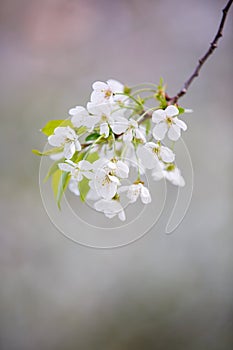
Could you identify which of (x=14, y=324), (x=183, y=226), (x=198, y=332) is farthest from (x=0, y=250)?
(x=198, y=332)

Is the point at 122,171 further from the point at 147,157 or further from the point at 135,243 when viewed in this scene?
the point at 135,243

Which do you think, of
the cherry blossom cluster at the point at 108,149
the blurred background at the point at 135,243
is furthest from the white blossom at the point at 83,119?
the blurred background at the point at 135,243

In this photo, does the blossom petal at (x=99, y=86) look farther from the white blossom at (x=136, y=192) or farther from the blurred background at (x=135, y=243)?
the blurred background at (x=135, y=243)

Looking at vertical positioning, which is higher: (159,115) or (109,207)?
(159,115)

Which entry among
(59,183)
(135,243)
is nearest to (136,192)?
(59,183)

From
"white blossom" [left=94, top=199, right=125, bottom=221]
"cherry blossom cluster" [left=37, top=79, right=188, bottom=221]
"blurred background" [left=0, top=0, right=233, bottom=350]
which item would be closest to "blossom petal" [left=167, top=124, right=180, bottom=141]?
"cherry blossom cluster" [left=37, top=79, right=188, bottom=221]

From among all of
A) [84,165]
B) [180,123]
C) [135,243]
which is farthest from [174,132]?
[135,243]

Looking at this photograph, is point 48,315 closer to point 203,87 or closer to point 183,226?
point 183,226

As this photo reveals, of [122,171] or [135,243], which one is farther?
[135,243]
